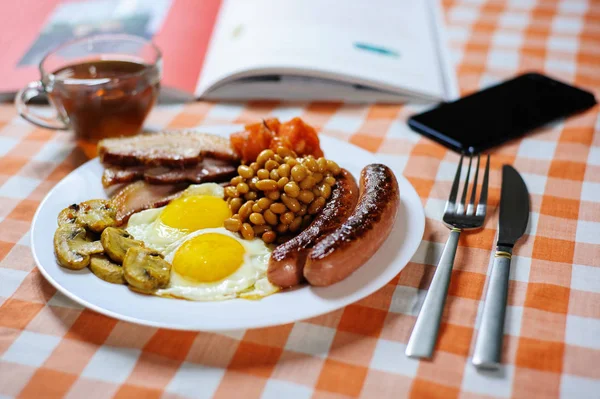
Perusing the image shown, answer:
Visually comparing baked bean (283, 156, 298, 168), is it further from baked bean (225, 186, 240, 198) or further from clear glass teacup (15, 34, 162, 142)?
clear glass teacup (15, 34, 162, 142)

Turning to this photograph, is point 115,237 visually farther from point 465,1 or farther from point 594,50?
point 465,1

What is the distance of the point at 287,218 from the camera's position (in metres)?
2.00

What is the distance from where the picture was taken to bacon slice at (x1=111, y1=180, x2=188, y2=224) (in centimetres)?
214

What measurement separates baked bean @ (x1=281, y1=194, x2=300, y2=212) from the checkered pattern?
41 centimetres

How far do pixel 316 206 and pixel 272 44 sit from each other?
58.2 inches

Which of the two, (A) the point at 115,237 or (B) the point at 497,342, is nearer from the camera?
(B) the point at 497,342

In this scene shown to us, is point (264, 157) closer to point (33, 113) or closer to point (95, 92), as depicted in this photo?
point (95, 92)

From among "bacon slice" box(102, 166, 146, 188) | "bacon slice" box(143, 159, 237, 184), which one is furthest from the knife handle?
"bacon slice" box(102, 166, 146, 188)

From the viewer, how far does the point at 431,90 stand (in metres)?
3.09

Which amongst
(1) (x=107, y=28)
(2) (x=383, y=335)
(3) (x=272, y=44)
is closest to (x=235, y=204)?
(2) (x=383, y=335)

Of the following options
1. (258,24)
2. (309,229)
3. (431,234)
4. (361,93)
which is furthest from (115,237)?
(258,24)

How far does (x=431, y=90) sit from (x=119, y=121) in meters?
1.60

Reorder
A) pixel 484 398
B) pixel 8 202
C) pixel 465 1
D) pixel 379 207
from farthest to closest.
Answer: pixel 465 1 < pixel 8 202 < pixel 379 207 < pixel 484 398

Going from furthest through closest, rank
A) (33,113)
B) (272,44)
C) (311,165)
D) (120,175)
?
(272,44) < (33,113) < (120,175) < (311,165)
